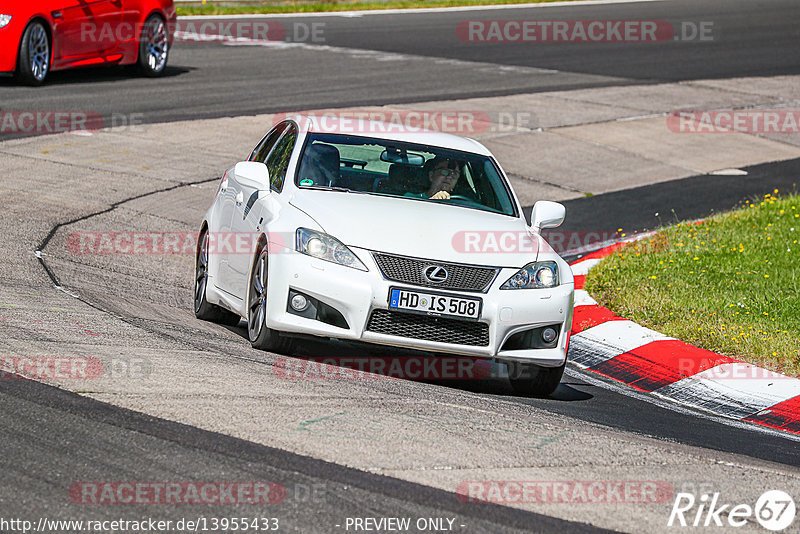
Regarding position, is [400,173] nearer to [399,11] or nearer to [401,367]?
[401,367]

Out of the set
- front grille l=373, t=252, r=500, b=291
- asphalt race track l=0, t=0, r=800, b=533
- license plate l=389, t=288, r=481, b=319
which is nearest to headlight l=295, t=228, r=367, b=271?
front grille l=373, t=252, r=500, b=291

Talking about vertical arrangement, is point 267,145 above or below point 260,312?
above

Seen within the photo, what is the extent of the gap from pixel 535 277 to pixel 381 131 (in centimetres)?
190

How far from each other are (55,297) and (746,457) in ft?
14.9

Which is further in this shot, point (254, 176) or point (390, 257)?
point (254, 176)

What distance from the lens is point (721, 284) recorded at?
10.6m

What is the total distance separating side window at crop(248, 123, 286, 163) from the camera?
9.17 m

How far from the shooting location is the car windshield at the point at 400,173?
833cm

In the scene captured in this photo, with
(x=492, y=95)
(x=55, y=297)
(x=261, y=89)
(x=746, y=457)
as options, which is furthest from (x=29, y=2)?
(x=746, y=457)

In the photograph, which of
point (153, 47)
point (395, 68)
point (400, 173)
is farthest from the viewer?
point (395, 68)

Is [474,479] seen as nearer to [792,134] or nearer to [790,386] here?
[790,386]

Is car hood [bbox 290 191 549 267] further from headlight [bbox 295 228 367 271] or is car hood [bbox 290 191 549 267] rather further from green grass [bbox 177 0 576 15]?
green grass [bbox 177 0 576 15]

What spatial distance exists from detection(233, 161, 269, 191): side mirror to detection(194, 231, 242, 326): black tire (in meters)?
0.98

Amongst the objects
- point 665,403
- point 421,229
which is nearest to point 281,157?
point 421,229
